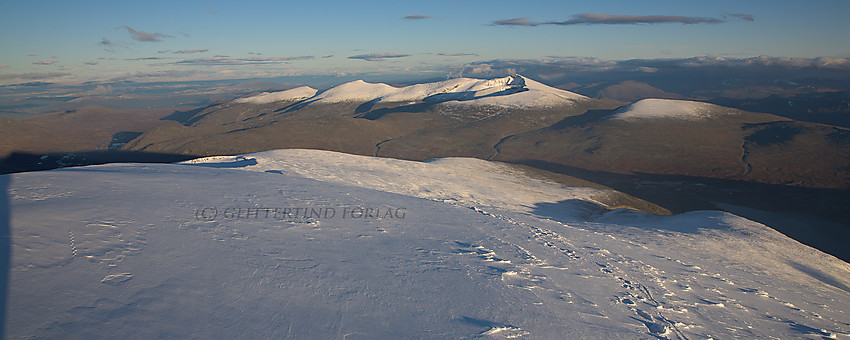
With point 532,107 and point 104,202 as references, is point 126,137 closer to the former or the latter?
point 532,107

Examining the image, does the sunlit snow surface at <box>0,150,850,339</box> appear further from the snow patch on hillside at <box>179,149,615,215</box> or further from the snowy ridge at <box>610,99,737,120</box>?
the snowy ridge at <box>610,99,737,120</box>

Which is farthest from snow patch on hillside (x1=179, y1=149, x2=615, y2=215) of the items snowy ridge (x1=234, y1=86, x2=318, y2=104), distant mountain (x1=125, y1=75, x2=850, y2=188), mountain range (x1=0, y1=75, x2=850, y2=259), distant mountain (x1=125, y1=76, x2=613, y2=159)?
snowy ridge (x1=234, y1=86, x2=318, y2=104)

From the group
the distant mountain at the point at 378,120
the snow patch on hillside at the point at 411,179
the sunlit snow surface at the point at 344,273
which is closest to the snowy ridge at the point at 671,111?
the distant mountain at the point at 378,120

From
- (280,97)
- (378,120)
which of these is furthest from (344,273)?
(280,97)

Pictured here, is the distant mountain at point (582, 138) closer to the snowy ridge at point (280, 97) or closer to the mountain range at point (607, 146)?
the mountain range at point (607, 146)

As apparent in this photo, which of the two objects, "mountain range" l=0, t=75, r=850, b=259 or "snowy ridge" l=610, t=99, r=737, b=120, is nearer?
"mountain range" l=0, t=75, r=850, b=259
